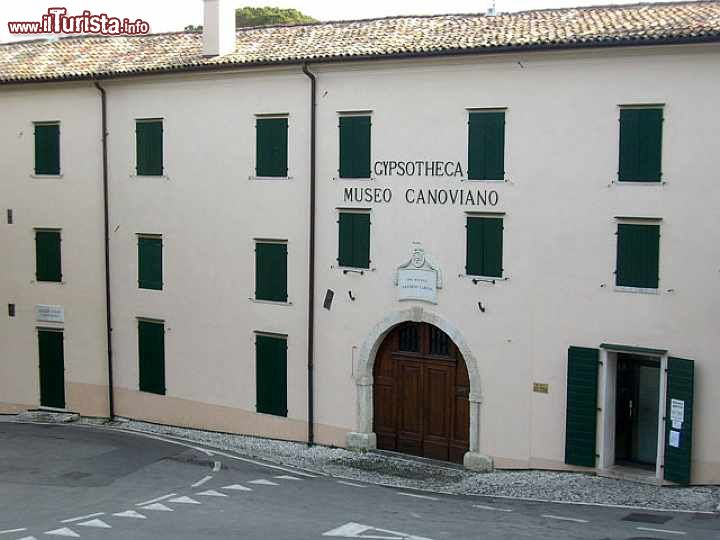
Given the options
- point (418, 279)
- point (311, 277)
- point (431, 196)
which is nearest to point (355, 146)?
point (431, 196)

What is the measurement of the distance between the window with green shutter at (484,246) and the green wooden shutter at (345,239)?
10.1 ft

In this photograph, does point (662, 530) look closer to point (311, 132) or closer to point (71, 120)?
point (311, 132)

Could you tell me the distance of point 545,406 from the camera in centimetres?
2542

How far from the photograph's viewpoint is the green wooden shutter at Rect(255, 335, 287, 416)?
2922 centimetres

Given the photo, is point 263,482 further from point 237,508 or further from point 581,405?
point 581,405

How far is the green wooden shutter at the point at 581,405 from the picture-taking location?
24688 mm

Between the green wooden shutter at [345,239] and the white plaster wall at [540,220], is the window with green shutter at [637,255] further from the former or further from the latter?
the green wooden shutter at [345,239]

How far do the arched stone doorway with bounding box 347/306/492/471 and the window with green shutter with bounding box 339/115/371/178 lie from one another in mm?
3545

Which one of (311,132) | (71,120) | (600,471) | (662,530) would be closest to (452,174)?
(311,132)

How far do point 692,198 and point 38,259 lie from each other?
19.0 metres

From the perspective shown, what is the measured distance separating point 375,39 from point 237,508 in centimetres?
1217

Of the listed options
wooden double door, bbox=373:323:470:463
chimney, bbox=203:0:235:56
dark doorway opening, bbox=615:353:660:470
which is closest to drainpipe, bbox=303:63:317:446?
wooden double door, bbox=373:323:470:463

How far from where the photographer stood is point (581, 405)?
24.8 m

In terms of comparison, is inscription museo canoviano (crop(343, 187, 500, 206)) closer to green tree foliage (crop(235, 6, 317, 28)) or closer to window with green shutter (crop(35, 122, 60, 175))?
window with green shutter (crop(35, 122, 60, 175))
